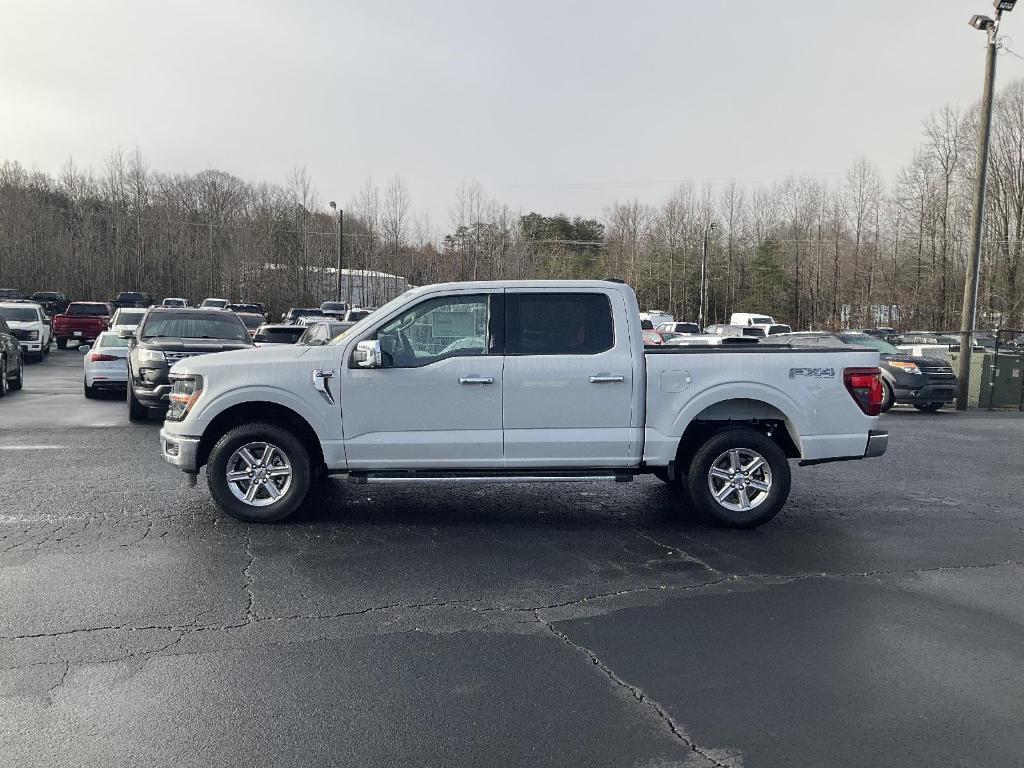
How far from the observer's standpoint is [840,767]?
3.57m

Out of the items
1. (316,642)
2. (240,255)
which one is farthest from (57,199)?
(316,642)

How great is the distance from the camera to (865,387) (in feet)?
25.2

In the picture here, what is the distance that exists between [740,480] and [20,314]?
93.2 ft

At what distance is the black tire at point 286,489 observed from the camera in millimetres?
7473

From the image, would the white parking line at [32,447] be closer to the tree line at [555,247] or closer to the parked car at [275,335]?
the parked car at [275,335]

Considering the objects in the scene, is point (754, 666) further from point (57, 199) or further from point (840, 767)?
point (57, 199)

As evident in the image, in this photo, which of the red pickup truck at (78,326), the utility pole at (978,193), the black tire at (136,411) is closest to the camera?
the black tire at (136,411)

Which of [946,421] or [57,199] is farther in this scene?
[57,199]

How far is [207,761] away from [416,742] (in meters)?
0.83

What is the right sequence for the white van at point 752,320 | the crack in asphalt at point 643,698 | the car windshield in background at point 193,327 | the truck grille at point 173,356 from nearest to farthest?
the crack in asphalt at point 643,698, the truck grille at point 173,356, the car windshield in background at point 193,327, the white van at point 752,320

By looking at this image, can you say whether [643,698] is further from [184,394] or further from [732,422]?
[184,394]

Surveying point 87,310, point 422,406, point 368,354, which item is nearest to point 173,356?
point 368,354

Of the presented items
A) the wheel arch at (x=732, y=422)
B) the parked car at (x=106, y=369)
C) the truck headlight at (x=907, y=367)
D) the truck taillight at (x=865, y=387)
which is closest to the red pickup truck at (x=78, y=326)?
the parked car at (x=106, y=369)

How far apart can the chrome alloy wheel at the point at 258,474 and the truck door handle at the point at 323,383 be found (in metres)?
0.63
